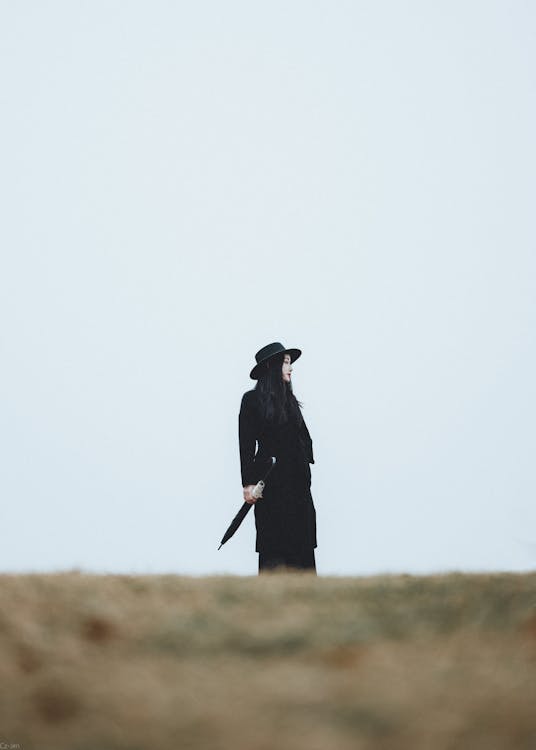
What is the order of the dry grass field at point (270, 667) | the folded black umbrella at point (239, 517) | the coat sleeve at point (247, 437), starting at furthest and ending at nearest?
the coat sleeve at point (247, 437) → the folded black umbrella at point (239, 517) → the dry grass field at point (270, 667)

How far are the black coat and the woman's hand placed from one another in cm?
4

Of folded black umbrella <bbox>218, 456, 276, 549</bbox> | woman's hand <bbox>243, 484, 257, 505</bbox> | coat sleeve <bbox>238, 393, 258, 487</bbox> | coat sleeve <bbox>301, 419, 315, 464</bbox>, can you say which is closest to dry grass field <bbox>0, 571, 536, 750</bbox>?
folded black umbrella <bbox>218, 456, 276, 549</bbox>

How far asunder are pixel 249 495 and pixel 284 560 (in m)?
0.54

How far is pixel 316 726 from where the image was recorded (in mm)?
1086

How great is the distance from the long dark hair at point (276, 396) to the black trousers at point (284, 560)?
3.04 feet

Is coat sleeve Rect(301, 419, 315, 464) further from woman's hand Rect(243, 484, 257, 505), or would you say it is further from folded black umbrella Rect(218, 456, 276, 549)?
woman's hand Rect(243, 484, 257, 505)

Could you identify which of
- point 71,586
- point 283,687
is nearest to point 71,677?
point 283,687

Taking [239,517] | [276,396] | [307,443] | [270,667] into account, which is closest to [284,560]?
[239,517]

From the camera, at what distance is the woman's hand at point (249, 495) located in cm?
569

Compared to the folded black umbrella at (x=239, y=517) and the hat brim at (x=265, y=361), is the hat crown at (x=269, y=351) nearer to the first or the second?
the hat brim at (x=265, y=361)

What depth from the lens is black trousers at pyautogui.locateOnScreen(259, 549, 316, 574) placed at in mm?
5816

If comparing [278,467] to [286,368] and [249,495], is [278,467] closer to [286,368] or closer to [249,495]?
[249,495]

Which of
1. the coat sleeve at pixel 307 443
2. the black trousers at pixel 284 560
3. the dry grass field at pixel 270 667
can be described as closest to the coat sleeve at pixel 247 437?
the coat sleeve at pixel 307 443

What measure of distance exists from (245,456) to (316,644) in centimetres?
429
